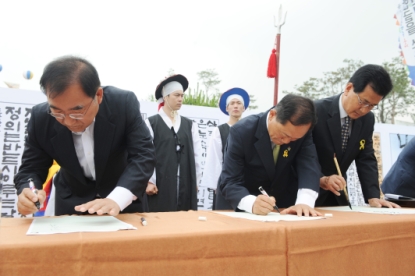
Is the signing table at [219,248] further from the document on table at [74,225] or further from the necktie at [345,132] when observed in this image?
the necktie at [345,132]

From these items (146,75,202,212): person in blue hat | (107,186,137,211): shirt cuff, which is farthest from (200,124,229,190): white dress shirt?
(107,186,137,211): shirt cuff

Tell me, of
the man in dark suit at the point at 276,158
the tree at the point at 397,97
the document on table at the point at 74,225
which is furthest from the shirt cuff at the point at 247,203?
the tree at the point at 397,97

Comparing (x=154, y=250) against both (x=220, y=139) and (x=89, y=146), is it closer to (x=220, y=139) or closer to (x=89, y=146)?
(x=89, y=146)

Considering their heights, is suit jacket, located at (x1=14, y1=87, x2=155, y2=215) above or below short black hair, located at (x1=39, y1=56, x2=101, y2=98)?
below

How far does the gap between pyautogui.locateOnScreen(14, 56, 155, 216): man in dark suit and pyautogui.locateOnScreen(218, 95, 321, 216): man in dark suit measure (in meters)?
0.49

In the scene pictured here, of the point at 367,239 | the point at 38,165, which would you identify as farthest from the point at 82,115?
the point at 367,239

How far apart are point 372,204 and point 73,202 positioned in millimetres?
1688

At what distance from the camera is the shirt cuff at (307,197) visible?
186cm

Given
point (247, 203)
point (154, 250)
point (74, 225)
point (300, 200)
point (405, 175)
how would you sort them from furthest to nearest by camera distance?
point (405, 175) → point (300, 200) → point (247, 203) → point (74, 225) → point (154, 250)

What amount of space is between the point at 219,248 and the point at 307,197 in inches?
36.0

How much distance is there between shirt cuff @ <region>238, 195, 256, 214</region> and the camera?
171 cm

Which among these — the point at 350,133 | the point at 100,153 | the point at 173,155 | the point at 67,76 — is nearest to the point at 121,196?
the point at 100,153

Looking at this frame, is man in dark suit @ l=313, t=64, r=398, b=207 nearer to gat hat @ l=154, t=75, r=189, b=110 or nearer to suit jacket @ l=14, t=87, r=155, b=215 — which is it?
suit jacket @ l=14, t=87, r=155, b=215

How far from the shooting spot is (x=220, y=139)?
361 cm
